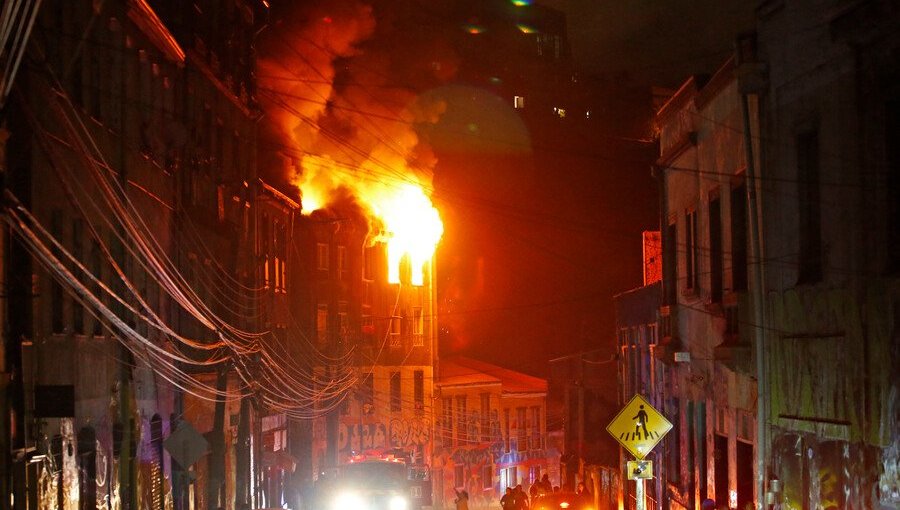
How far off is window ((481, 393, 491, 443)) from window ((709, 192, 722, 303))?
3998 cm

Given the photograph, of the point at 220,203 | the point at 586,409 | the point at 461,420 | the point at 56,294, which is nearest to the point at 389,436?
the point at 461,420

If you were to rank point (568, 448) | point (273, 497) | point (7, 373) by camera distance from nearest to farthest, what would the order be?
point (7, 373) < point (273, 497) < point (568, 448)

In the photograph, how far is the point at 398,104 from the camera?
50625 millimetres

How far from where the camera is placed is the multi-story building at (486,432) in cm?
5988

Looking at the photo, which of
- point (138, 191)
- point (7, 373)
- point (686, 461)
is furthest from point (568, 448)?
point (7, 373)

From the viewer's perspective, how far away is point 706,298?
75.6 ft

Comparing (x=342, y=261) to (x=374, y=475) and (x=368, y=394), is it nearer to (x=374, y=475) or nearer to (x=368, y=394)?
(x=368, y=394)

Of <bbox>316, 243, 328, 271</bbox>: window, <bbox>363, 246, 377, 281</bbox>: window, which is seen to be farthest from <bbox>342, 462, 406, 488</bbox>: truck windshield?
<bbox>363, 246, 377, 281</bbox>: window

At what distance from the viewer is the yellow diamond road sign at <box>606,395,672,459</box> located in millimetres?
16328

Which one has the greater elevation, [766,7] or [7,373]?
[766,7]

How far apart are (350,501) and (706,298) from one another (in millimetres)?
13550

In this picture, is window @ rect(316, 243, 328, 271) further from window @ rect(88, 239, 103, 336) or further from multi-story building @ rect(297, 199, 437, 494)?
window @ rect(88, 239, 103, 336)

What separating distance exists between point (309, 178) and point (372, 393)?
503 inches

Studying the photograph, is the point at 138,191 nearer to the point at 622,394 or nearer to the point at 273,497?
the point at 622,394
